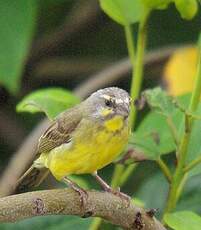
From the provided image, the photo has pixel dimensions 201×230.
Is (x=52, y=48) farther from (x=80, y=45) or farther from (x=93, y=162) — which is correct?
(x=93, y=162)

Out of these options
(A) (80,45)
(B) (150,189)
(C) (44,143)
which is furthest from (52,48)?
(C) (44,143)

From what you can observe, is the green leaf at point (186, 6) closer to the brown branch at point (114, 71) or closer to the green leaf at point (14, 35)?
the green leaf at point (14, 35)

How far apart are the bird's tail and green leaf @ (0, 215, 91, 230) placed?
0.40 metres

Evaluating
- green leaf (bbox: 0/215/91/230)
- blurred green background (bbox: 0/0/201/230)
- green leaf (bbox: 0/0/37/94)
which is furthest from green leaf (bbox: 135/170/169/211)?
green leaf (bbox: 0/0/37/94)

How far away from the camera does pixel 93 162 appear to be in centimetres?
238

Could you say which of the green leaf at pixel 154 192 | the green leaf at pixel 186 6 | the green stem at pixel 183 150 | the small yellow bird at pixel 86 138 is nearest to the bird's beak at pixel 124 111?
the small yellow bird at pixel 86 138

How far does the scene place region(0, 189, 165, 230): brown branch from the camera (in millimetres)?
1899

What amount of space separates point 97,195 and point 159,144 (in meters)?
0.45

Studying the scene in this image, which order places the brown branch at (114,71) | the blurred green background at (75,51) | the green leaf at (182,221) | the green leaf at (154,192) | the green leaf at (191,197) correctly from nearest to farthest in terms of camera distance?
the green leaf at (182,221) < the green leaf at (191,197) < the green leaf at (154,192) < the brown branch at (114,71) < the blurred green background at (75,51)

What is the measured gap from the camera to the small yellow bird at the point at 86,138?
7.81ft

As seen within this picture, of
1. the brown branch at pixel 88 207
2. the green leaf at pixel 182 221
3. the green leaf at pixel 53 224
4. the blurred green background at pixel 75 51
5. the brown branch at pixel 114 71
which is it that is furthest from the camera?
the blurred green background at pixel 75 51

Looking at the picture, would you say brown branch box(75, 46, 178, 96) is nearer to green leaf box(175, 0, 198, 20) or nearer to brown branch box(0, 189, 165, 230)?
green leaf box(175, 0, 198, 20)

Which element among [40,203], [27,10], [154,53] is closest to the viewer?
[40,203]

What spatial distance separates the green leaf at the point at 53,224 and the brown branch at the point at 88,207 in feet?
2.88
